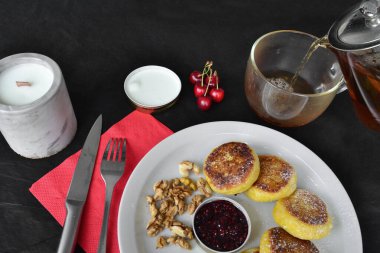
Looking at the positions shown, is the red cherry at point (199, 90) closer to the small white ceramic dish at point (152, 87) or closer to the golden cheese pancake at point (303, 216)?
the small white ceramic dish at point (152, 87)

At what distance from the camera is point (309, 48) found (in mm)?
1119

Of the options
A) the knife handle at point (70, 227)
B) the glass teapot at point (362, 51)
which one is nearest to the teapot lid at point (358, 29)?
the glass teapot at point (362, 51)

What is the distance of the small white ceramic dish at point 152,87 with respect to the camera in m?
1.12

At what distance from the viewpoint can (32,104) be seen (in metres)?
0.85

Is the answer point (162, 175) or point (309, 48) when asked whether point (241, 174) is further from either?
point (309, 48)

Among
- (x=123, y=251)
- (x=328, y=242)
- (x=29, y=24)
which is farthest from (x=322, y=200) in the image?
(x=29, y=24)

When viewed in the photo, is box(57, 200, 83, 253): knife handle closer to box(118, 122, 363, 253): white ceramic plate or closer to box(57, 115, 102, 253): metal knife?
box(57, 115, 102, 253): metal knife

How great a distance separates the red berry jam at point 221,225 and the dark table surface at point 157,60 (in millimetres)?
296

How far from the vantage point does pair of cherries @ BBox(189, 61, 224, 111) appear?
1155 mm

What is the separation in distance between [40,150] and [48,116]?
0.43 ft

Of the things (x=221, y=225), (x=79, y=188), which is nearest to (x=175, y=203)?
(x=221, y=225)

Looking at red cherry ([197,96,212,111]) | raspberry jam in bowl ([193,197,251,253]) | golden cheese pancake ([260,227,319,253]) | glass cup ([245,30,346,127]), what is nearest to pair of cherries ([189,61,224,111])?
red cherry ([197,96,212,111])

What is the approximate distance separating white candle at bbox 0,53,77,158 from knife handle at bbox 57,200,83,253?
0.18 meters

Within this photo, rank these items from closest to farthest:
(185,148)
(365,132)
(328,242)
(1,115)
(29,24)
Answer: (1,115), (328,242), (185,148), (365,132), (29,24)
